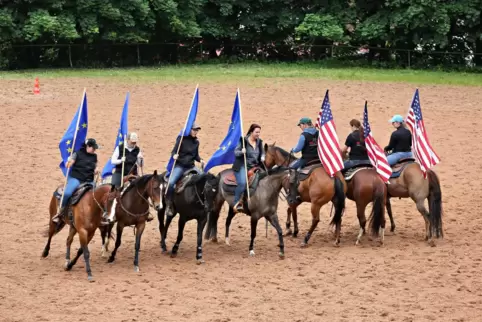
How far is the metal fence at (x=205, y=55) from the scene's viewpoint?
45.9 m

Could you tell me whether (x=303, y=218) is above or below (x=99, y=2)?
below

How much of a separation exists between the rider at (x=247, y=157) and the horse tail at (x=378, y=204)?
240 cm

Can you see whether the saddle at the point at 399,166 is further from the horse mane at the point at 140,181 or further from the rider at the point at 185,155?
the horse mane at the point at 140,181

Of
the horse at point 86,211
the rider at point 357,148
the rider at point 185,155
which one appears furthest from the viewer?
the rider at point 357,148

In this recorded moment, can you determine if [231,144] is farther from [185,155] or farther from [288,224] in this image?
[288,224]

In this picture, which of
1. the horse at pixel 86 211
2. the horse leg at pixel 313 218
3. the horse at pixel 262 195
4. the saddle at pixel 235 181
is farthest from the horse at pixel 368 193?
the horse at pixel 86 211

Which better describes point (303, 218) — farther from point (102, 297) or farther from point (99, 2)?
point (99, 2)

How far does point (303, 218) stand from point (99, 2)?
2608 centimetres

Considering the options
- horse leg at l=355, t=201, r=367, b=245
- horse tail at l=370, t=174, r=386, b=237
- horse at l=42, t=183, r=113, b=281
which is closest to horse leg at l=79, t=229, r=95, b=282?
horse at l=42, t=183, r=113, b=281

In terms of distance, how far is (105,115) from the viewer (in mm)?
31875

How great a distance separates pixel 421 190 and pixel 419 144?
1.00 metres

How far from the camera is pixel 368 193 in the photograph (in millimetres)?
19375

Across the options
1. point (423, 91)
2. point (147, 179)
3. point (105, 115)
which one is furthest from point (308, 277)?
point (423, 91)

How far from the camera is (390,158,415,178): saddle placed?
19739 mm
